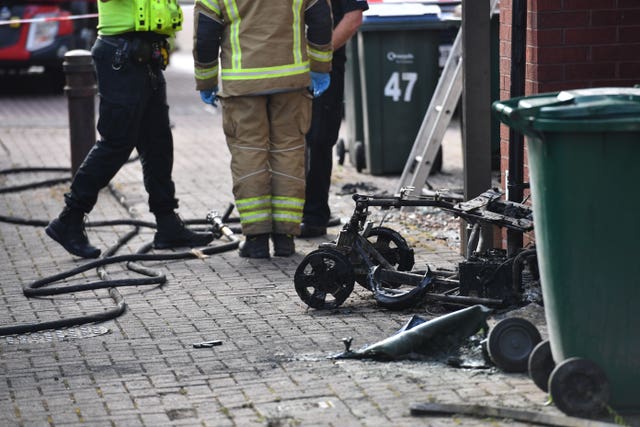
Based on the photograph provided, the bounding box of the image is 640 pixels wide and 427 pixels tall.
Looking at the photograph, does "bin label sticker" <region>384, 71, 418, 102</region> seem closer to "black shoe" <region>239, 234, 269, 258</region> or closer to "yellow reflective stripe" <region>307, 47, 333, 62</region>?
"yellow reflective stripe" <region>307, 47, 333, 62</region>

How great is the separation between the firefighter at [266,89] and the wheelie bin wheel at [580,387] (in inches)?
122

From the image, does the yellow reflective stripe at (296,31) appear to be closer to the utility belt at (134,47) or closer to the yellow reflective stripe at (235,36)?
the yellow reflective stripe at (235,36)

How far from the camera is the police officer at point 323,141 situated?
786 centimetres

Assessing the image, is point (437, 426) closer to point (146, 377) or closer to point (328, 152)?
point (146, 377)

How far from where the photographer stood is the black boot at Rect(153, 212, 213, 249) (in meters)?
7.63

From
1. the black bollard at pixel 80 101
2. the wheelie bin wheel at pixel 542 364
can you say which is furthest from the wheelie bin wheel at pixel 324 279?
the black bollard at pixel 80 101

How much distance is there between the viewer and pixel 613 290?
4.25m

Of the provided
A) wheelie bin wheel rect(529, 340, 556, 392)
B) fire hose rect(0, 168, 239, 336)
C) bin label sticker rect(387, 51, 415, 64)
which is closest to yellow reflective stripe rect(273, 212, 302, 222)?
fire hose rect(0, 168, 239, 336)

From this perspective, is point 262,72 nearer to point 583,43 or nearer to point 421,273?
point 421,273

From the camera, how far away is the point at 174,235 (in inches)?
300

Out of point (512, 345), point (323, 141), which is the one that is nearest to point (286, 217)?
point (323, 141)

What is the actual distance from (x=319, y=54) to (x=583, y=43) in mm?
1624

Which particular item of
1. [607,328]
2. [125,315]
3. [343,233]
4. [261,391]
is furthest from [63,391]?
[607,328]

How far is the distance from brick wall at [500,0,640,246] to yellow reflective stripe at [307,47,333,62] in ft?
4.43
